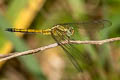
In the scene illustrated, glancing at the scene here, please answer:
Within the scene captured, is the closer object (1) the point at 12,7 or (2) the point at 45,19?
(1) the point at 12,7

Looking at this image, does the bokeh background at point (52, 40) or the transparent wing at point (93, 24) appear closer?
the transparent wing at point (93, 24)

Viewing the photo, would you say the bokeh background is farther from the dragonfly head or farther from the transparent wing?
the dragonfly head

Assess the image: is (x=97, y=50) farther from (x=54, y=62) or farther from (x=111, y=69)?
(x=54, y=62)

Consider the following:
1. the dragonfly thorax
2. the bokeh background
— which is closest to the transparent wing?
the dragonfly thorax

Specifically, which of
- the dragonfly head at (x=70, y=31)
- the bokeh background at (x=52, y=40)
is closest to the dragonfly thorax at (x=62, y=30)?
the dragonfly head at (x=70, y=31)

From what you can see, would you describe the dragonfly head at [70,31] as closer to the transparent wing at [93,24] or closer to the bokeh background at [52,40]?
the transparent wing at [93,24]

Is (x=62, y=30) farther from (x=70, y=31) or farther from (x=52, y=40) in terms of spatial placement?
(x=52, y=40)

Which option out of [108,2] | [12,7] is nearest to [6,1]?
[12,7]

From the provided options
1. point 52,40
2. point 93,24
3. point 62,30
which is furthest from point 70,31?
point 52,40

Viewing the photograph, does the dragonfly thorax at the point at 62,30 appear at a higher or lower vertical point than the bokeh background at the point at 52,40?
higher
